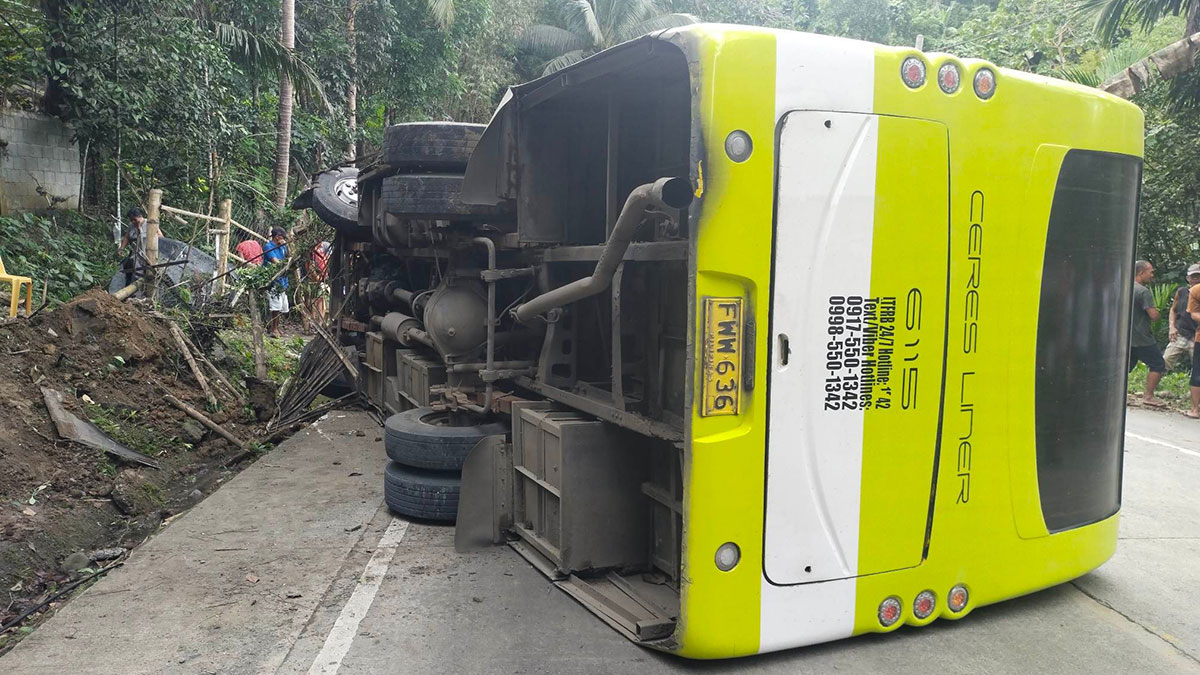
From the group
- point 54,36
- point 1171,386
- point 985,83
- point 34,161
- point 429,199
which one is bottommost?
point 1171,386

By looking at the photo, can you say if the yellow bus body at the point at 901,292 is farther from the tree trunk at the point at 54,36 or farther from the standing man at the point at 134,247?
the tree trunk at the point at 54,36

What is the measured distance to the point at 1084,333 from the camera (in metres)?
4.18

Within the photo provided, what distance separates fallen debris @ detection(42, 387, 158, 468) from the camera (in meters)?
7.09

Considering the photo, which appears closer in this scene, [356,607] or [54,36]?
[356,607]

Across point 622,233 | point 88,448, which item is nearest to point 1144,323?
point 622,233

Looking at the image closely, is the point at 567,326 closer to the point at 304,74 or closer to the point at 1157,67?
the point at 1157,67

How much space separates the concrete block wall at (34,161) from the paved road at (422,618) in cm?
1134

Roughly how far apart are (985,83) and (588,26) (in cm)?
2827

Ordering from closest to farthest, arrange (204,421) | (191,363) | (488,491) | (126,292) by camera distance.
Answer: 1. (488,491)
2. (204,421)
3. (191,363)
4. (126,292)

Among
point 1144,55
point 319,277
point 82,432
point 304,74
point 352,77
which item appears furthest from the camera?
point 352,77

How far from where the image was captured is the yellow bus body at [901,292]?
3496mm

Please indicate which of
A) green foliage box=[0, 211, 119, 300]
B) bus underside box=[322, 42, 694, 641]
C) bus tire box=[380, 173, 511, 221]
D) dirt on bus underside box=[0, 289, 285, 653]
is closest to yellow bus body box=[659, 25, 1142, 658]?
bus underside box=[322, 42, 694, 641]

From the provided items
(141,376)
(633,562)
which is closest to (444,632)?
(633,562)

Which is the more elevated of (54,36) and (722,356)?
(54,36)
